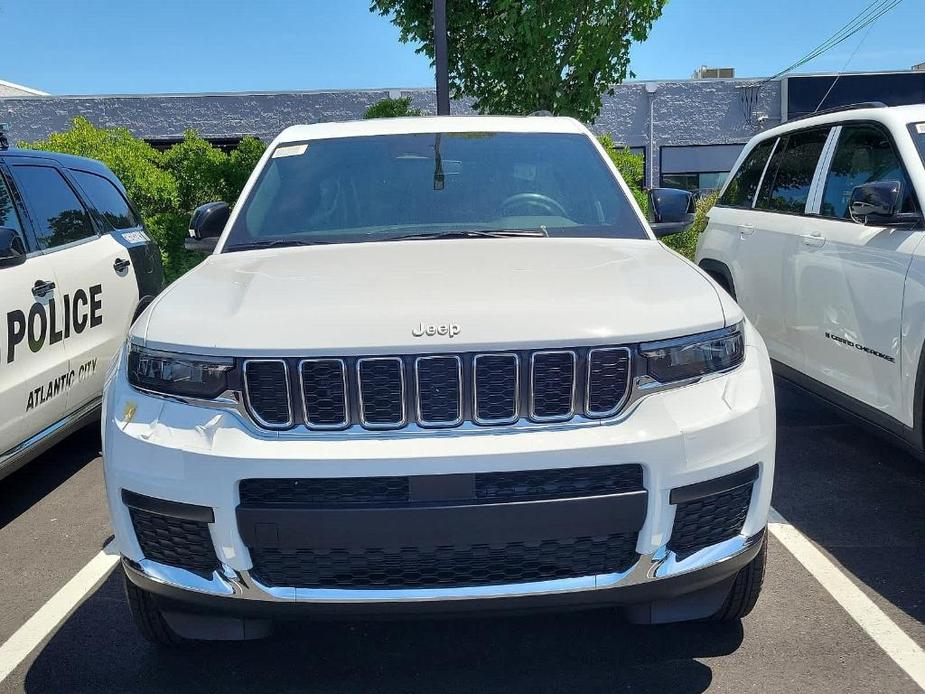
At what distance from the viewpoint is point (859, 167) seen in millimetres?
4754

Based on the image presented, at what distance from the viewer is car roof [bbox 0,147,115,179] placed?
5.01 metres

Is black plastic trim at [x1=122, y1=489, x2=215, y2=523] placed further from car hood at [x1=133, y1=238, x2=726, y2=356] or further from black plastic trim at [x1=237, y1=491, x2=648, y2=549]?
car hood at [x1=133, y1=238, x2=726, y2=356]

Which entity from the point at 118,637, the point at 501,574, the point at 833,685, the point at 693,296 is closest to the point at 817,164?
the point at 693,296

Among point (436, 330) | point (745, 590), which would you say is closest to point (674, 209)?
point (745, 590)

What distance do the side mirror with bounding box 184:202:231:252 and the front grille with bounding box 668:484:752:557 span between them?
2472mm

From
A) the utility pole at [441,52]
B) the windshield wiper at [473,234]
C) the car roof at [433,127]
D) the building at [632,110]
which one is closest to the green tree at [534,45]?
the utility pole at [441,52]

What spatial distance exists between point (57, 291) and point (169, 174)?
7.19m

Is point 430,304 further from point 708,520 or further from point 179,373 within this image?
point 708,520

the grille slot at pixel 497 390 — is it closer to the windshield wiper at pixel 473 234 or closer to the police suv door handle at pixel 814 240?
the windshield wiper at pixel 473 234

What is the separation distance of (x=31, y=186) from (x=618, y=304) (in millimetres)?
3779

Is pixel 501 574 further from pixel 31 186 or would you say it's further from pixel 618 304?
pixel 31 186

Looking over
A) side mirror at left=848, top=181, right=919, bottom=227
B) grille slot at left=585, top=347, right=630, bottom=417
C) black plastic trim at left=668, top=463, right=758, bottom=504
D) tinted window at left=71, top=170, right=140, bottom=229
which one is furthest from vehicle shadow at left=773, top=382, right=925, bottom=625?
tinted window at left=71, top=170, right=140, bottom=229

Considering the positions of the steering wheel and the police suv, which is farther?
the police suv

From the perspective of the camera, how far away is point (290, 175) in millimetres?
4012
